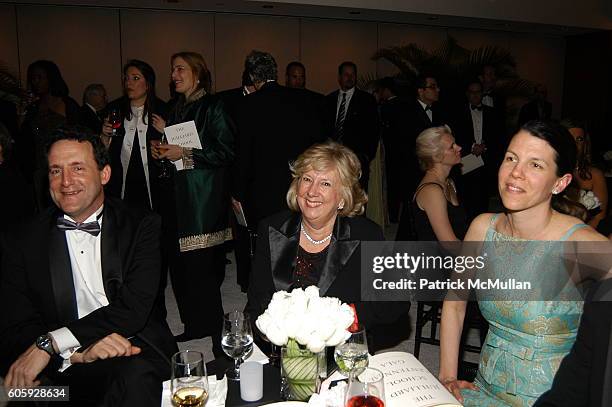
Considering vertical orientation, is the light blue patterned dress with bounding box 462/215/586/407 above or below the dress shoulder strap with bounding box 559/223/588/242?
below

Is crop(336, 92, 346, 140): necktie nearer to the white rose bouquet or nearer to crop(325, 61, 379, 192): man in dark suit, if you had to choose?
crop(325, 61, 379, 192): man in dark suit

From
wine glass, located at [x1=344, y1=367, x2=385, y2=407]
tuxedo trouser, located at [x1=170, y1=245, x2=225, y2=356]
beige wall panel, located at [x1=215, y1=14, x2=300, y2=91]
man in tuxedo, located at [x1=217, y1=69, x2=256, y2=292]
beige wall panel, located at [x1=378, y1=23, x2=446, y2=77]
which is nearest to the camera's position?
wine glass, located at [x1=344, y1=367, x2=385, y2=407]

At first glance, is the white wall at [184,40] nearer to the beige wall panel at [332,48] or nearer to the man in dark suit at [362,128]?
the beige wall panel at [332,48]

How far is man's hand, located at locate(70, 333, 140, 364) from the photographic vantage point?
6.44ft

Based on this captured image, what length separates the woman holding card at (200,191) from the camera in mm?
3518

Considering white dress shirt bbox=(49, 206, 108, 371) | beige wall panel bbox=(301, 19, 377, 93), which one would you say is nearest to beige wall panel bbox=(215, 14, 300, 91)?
beige wall panel bbox=(301, 19, 377, 93)

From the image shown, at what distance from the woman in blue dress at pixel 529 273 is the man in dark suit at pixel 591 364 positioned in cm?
36

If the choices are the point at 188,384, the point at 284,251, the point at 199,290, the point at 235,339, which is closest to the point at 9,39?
the point at 199,290

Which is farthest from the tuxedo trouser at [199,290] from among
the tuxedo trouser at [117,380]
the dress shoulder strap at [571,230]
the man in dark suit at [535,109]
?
the man in dark suit at [535,109]

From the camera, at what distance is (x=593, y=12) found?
10039 millimetres

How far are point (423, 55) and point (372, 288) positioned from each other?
7.63 metres

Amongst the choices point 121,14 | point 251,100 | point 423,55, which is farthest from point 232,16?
point 251,100

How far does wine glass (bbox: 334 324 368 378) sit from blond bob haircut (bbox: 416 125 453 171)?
2.05 m

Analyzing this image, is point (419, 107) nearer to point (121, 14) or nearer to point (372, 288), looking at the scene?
point (372, 288)
